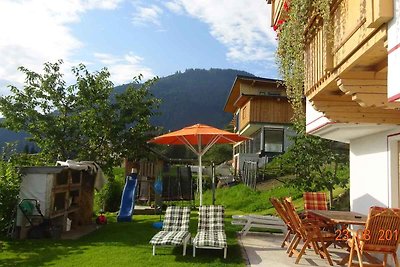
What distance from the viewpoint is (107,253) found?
8.20 m

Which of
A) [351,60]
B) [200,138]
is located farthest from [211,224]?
[351,60]

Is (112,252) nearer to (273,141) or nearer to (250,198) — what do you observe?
(250,198)

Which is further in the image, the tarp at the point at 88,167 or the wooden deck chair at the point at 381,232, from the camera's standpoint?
the tarp at the point at 88,167

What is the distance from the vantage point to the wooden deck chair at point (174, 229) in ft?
25.6

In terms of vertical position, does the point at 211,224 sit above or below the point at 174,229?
above

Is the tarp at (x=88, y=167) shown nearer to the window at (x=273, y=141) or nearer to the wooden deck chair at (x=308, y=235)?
the wooden deck chair at (x=308, y=235)

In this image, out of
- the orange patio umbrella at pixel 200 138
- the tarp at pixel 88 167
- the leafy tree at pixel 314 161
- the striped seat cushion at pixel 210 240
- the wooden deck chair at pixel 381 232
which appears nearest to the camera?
the wooden deck chair at pixel 381 232

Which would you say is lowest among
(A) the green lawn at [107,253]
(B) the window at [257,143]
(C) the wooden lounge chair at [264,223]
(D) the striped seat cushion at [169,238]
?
(A) the green lawn at [107,253]

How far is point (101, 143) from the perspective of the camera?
1575 centimetres

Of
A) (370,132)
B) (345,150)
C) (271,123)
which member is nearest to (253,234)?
(370,132)

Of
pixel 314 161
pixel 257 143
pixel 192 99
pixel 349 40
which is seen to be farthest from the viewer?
pixel 192 99

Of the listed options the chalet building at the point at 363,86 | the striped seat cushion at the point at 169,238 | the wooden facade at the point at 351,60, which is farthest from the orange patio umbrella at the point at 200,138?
the wooden facade at the point at 351,60

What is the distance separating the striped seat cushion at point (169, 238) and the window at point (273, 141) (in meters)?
21.2

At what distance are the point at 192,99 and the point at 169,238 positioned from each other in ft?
529
